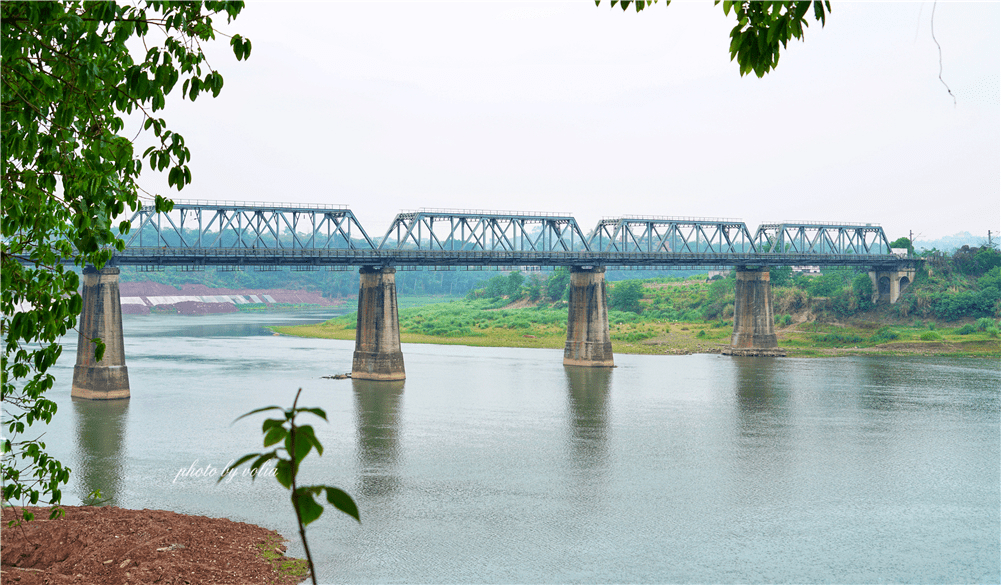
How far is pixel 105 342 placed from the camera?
51.6m

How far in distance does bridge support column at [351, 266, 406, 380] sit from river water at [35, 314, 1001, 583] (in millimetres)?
1936

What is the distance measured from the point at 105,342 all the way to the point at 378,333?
62.1 ft

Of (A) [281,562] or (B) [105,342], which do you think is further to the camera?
(B) [105,342]

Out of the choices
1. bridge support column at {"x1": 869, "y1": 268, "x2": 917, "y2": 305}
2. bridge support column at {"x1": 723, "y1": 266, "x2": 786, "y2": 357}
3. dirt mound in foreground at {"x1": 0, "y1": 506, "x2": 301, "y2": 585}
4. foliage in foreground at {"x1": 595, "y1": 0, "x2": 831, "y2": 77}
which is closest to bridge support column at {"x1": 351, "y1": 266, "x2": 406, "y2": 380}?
dirt mound in foreground at {"x1": 0, "y1": 506, "x2": 301, "y2": 585}

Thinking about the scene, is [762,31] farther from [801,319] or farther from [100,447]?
[801,319]

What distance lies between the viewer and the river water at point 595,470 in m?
Answer: 23.3

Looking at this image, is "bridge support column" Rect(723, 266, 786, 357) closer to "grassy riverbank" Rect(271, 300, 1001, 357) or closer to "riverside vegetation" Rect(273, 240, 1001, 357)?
"grassy riverbank" Rect(271, 300, 1001, 357)

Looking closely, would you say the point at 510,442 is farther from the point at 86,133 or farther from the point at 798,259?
the point at 798,259

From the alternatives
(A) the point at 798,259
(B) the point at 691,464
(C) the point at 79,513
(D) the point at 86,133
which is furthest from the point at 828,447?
(A) the point at 798,259

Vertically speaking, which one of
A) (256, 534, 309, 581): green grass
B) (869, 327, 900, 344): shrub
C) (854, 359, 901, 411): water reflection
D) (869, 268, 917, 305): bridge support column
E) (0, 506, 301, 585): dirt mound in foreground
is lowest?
(854, 359, 901, 411): water reflection

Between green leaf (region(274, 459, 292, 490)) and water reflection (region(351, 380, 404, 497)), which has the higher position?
green leaf (region(274, 459, 292, 490))

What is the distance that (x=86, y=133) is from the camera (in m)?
9.43

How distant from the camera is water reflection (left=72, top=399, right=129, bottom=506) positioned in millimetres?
30453

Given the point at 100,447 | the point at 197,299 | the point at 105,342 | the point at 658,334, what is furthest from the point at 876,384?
the point at 197,299
